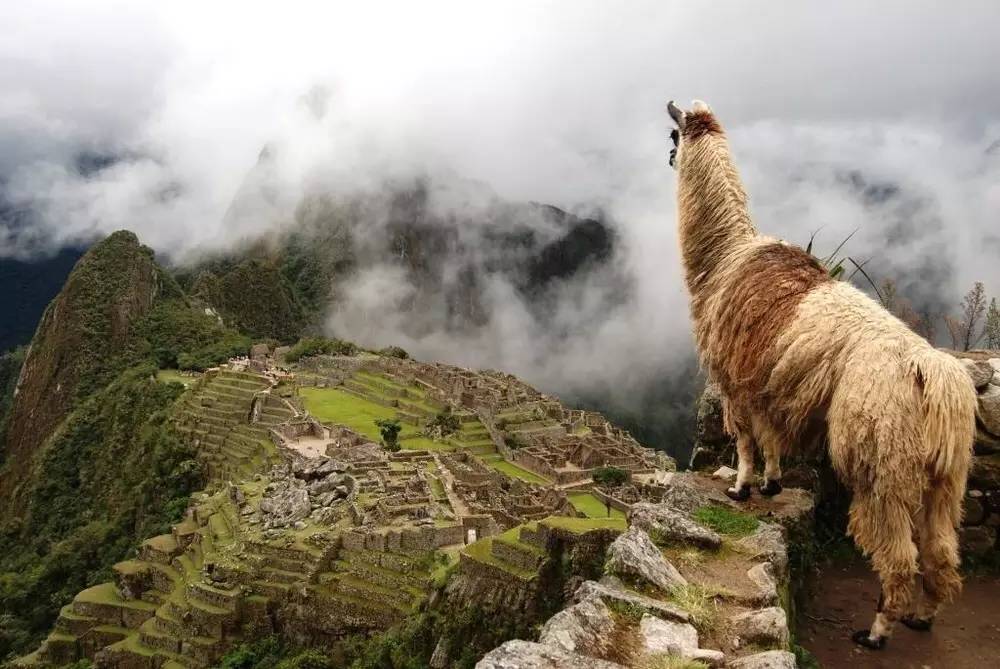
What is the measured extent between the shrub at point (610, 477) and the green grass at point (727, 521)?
2740 centimetres

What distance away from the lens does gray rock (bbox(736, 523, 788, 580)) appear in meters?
3.72

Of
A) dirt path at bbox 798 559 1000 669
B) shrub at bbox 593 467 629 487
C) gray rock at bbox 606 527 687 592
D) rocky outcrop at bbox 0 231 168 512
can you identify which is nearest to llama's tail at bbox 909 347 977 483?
dirt path at bbox 798 559 1000 669

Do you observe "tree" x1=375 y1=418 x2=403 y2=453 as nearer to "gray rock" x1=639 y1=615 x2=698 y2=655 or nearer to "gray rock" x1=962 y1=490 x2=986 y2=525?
"gray rock" x1=962 y1=490 x2=986 y2=525

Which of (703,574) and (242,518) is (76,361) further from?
(703,574)

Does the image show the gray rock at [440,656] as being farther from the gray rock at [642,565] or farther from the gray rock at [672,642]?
the gray rock at [672,642]

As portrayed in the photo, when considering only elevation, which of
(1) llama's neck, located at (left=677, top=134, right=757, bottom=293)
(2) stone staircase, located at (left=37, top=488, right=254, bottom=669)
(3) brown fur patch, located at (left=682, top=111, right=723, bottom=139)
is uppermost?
(3) brown fur patch, located at (left=682, top=111, right=723, bottom=139)

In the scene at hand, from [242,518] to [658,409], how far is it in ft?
267

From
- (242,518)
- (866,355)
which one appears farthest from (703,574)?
(242,518)

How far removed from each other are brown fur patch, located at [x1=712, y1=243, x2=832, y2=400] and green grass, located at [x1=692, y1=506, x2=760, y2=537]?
706 millimetres

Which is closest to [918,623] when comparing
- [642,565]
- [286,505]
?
[642,565]

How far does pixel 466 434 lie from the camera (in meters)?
36.4

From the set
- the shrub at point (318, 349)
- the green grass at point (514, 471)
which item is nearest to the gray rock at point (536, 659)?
the green grass at point (514, 471)

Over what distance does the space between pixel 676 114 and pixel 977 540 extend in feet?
11.8

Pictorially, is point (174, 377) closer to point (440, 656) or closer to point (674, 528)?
point (440, 656)
